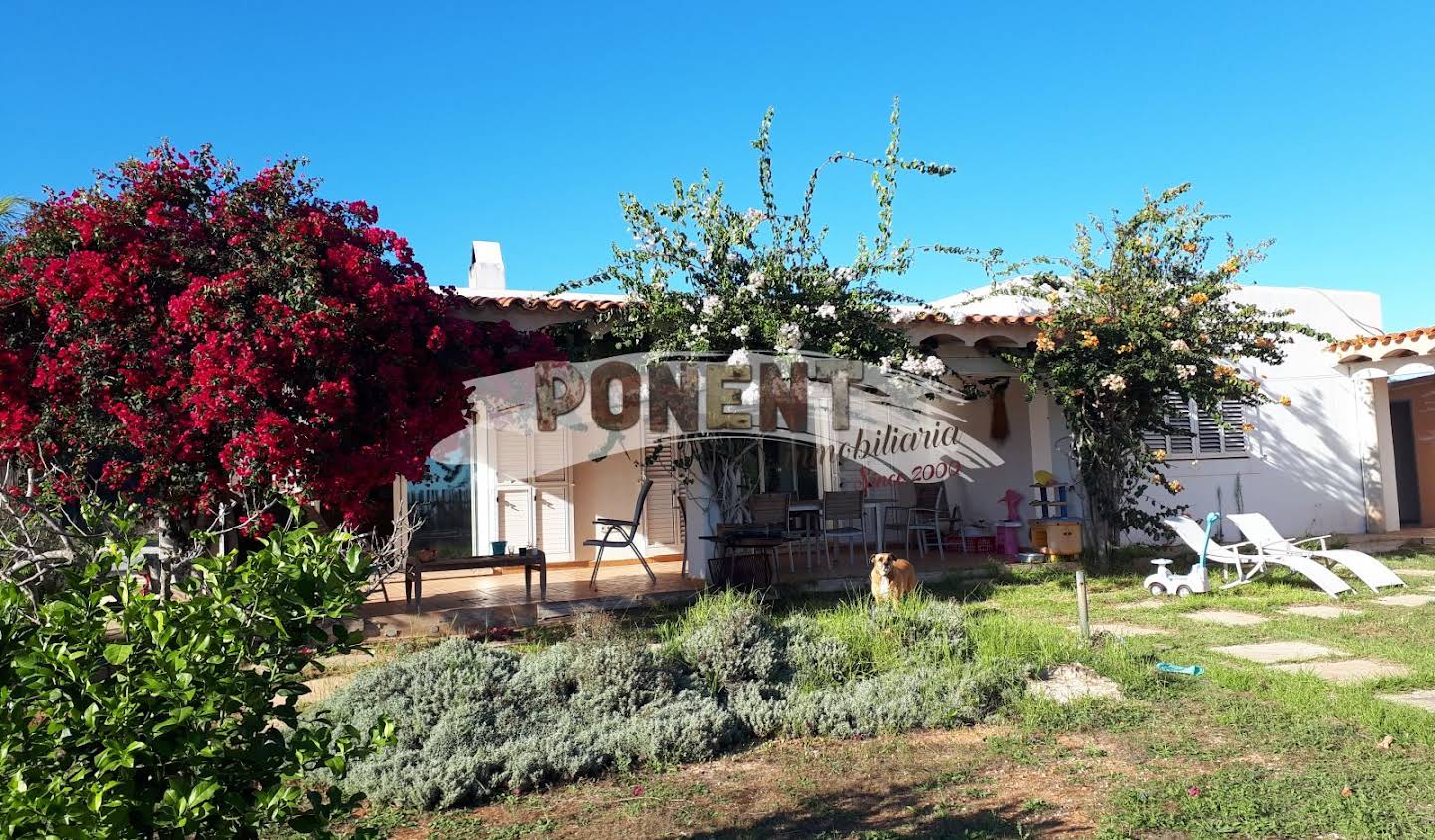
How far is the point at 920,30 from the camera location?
11.0 metres

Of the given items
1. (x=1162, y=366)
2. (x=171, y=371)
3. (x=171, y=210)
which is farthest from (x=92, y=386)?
(x=1162, y=366)

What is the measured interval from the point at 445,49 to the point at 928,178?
5.57 metres

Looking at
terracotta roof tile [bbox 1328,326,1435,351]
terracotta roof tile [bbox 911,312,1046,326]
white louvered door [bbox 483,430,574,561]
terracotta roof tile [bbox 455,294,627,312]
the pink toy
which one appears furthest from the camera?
the pink toy

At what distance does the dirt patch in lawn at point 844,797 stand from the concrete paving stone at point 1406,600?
501cm

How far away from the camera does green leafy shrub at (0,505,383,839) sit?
175 centimetres

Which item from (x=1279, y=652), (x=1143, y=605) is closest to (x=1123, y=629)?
(x=1279, y=652)

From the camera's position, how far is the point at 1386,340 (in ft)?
37.5

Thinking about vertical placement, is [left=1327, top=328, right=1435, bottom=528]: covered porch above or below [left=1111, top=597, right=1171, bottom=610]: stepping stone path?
above

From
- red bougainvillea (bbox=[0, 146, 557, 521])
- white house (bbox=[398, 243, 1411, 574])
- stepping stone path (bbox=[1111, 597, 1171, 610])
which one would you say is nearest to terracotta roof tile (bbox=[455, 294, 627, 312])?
white house (bbox=[398, 243, 1411, 574])

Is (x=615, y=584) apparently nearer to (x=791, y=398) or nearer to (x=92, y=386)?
(x=791, y=398)

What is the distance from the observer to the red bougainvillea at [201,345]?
5285 mm

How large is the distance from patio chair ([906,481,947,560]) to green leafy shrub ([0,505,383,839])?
372 inches

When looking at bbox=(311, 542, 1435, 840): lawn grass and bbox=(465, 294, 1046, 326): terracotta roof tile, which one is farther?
bbox=(465, 294, 1046, 326): terracotta roof tile

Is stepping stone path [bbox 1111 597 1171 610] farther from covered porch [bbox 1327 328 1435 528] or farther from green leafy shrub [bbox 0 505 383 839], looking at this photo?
green leafy shrub [bbox 0 505 383 839]
